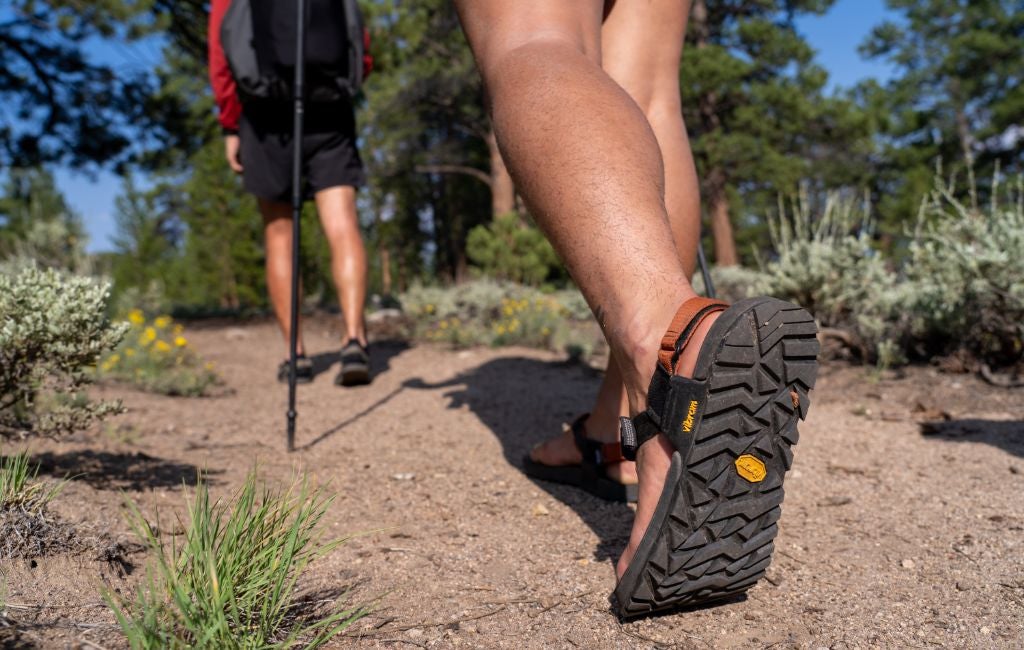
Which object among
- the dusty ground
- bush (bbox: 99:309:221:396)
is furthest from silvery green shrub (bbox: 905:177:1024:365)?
bush (bbox: 99:309:221:396)

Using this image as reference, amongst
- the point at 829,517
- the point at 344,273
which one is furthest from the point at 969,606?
the point at 344,273

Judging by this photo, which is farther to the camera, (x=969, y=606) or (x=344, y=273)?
(x=344, y=273)

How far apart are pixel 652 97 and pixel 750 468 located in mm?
958

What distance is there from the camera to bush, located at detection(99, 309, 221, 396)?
3.33 m

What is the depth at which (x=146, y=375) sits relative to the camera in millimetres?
3471

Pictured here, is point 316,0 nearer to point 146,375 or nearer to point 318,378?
point 318,378

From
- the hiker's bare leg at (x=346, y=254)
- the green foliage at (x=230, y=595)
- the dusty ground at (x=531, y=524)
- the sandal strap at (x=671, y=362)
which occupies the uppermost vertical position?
the hiker's bare leg at (x=346, y=254)

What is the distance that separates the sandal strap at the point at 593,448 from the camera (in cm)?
154

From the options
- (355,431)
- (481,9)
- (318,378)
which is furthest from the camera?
(318,378)

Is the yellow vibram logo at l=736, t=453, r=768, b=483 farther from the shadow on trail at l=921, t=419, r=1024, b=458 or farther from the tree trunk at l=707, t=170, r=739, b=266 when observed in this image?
the tree trunk at l=707, t=170, r=739, b=266

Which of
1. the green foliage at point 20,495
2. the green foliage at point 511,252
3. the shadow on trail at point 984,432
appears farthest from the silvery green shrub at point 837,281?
the green foliage at point 511,252

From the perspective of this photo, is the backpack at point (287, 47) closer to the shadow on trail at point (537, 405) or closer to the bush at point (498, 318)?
the shadow on trail at point (537, 405)

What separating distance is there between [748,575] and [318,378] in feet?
8.89

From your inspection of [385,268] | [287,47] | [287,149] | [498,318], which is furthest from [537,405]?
[385,268]
